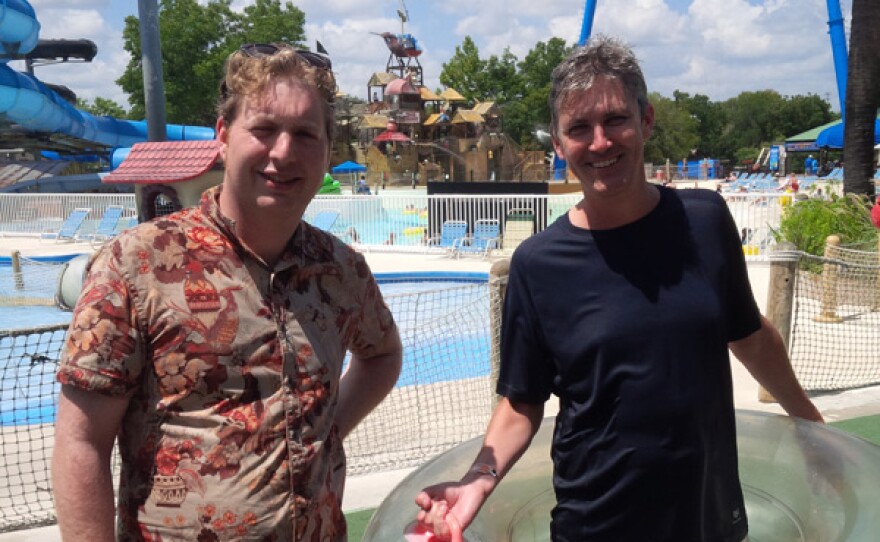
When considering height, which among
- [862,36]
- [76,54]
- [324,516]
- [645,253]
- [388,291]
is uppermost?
[76,54]

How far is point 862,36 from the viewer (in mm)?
11648

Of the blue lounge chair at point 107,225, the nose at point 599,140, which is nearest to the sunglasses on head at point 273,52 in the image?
the nose at point 599,140

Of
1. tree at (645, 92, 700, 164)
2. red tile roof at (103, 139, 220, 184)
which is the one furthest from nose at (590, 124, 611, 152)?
tree at (645, 92, 700, 164)

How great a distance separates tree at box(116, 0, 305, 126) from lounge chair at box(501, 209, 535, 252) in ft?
125

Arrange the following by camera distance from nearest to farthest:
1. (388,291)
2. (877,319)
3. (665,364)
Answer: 1. (665,364)
2. (877,319)
3. (388,291)

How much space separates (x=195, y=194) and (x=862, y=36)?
1009cm

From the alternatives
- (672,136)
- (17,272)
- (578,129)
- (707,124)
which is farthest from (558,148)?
(707,124)

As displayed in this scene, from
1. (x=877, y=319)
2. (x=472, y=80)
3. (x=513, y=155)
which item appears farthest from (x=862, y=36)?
(x=472, y=80)

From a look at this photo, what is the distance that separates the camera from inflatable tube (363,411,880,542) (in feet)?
6.25

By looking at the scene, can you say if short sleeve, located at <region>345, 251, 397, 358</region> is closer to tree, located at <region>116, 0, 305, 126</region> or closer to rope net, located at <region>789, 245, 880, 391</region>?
rope net, located at <region>789, 245, 880, 391</region>

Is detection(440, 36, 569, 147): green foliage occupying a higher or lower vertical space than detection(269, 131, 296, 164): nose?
higher

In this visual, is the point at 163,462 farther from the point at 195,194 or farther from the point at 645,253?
the point at 195,194

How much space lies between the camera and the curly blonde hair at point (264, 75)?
1513mm

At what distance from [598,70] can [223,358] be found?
3.09 feet
